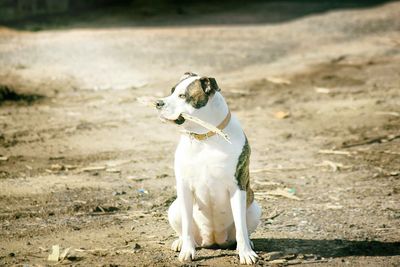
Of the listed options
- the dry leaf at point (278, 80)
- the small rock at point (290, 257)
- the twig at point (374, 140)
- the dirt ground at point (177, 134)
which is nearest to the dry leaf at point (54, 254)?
the dirt ground at point (177, 134)

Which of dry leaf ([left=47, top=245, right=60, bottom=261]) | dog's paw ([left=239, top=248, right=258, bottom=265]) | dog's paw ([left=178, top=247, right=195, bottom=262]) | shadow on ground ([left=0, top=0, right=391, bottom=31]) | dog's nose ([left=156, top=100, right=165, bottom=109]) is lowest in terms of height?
shadow on ground ([left=0, top=0, right=391, bottom=31])

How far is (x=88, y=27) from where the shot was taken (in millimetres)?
17359

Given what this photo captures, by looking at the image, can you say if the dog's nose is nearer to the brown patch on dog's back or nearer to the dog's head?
the dog's head

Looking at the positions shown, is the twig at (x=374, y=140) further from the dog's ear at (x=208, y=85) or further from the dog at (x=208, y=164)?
the dog's ear at (x=208, y=85)

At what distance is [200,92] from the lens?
568cm

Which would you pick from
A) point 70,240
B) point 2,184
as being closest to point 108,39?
Answer: point 2,184

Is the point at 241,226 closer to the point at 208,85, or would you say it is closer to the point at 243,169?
the point at 243,169

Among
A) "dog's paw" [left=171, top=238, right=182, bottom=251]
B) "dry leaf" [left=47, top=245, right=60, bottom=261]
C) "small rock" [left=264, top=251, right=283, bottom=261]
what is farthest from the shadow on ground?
"small rock" [left=264, top=251, right=283, bottom=261]

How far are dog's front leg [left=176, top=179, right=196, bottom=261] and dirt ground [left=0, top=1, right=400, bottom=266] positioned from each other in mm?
109

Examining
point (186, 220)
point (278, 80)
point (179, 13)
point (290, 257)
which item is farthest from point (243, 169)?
point (179, 13)

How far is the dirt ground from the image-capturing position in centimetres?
669

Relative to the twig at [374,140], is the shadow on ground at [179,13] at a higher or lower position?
lower

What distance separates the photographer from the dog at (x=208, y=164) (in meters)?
5.69

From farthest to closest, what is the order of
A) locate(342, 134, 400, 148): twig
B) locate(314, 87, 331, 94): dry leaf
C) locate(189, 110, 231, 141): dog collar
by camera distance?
locate(314, 87, 331, 94): dry leaf < locate(342, 134, 400, 148): twig < locate(189, 110, 231, 141): dog collar
